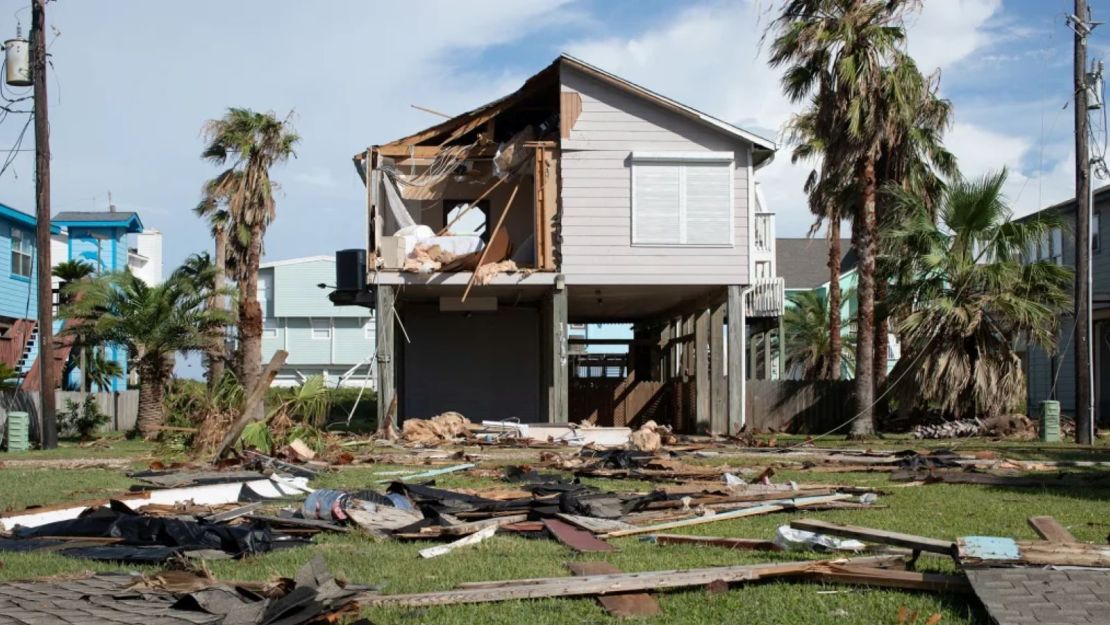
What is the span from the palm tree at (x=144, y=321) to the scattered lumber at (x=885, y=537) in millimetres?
22129

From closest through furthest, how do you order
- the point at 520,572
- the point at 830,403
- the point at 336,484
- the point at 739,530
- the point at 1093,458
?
1. the point at 520,572
2. the point at 739,530
3. the point at 336,484
4. the point at 1093,458
5. the point at 830,403

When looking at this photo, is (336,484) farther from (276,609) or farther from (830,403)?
(830,403)

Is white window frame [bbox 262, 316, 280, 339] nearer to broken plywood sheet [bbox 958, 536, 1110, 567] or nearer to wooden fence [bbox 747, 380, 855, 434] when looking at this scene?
wooden fence [bbox 747, 380, 855, 434]

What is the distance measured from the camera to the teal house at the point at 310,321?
188 feet

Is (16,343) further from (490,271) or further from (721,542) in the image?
(721,542)

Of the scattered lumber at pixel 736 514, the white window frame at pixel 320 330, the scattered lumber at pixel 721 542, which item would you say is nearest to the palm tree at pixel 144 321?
the scattered lumber at pixel 736 514

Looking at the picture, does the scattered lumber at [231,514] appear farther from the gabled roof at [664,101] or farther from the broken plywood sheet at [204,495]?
the gabled roof at [664,101]

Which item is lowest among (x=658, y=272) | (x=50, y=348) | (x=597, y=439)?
(x=597, y=439)

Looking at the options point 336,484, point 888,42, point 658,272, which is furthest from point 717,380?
point 336,484

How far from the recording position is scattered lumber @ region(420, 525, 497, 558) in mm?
8797

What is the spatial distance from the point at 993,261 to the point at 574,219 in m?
9.22

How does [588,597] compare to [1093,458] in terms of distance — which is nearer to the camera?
[588,597]

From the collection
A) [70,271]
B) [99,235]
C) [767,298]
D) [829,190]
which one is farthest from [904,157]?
[99,235]

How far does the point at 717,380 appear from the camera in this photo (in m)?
26.4
